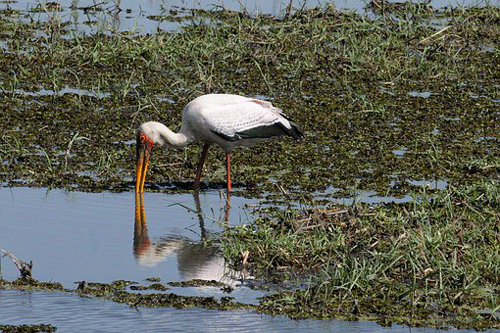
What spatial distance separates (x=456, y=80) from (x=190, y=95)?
10.3 ft

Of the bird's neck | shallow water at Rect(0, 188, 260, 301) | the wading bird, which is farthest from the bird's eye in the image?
shallow water at Rect(0, 188, 260, 301)

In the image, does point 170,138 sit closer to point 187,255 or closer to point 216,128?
point 216,128

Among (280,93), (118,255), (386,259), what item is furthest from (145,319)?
(280,93)

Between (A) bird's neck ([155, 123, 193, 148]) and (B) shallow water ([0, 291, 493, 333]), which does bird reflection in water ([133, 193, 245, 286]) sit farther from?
(A) bird's neck ([155, 123, 193, 148])

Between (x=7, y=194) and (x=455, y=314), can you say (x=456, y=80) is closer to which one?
(x=7, y=194)

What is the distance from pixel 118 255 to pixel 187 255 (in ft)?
1.56

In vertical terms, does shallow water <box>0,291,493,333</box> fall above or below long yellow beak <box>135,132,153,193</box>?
below

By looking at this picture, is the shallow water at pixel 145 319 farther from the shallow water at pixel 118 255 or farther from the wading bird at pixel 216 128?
the wading bird at pixel 216 128

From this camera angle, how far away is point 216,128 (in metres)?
11.7

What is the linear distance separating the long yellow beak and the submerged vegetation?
0.54ft

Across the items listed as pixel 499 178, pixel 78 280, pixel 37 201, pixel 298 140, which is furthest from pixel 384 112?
pixel 78 280

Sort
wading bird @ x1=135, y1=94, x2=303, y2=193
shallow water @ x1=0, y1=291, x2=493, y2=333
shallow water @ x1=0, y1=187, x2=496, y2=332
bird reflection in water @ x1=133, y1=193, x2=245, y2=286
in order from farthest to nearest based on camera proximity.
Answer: wading bird @ x1=135, y1=94, x2=303, y2=193 → bird reflection in water @ x1=133, y1=193, x2=245, y2=286 → shallow water @ x1=0, y1=187, x2=496, y2=332 → shallow water @ x1=0, y1=291, x2=493, y2=333

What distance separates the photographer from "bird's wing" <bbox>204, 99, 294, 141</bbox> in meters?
11.7

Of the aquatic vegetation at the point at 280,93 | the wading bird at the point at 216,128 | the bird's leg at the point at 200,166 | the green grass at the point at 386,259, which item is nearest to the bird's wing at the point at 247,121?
the wading bird at the point at 216,128
